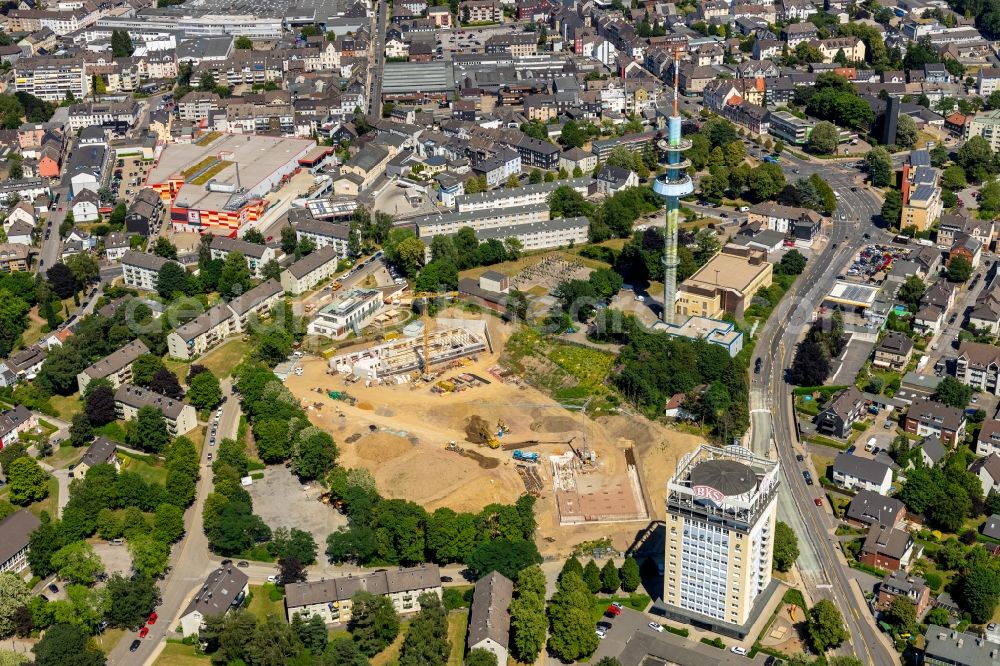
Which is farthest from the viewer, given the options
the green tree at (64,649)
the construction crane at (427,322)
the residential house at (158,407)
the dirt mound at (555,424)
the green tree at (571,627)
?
the construction crane at (427,322)

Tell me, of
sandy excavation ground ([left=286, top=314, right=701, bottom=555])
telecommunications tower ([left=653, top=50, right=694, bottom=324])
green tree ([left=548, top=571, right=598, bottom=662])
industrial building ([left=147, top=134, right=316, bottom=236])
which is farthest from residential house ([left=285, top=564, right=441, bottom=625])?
industrial building ([left=147, top=134, right=316, bottom=236])

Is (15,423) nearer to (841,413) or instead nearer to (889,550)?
(841,413)

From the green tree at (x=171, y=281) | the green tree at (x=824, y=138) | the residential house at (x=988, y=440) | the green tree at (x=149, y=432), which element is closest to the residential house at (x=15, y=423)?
the green tree at (x=149, y=432)

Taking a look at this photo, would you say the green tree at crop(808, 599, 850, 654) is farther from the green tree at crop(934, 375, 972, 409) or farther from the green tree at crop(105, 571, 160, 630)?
the green tree at crop(105, 571, 160, 630)

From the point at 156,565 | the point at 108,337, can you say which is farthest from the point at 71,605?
the point at 108,337

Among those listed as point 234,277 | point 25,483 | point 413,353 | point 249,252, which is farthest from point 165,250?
point 25,483

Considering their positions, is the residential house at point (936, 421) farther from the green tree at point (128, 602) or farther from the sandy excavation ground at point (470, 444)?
the green tree at point (128, 602)
